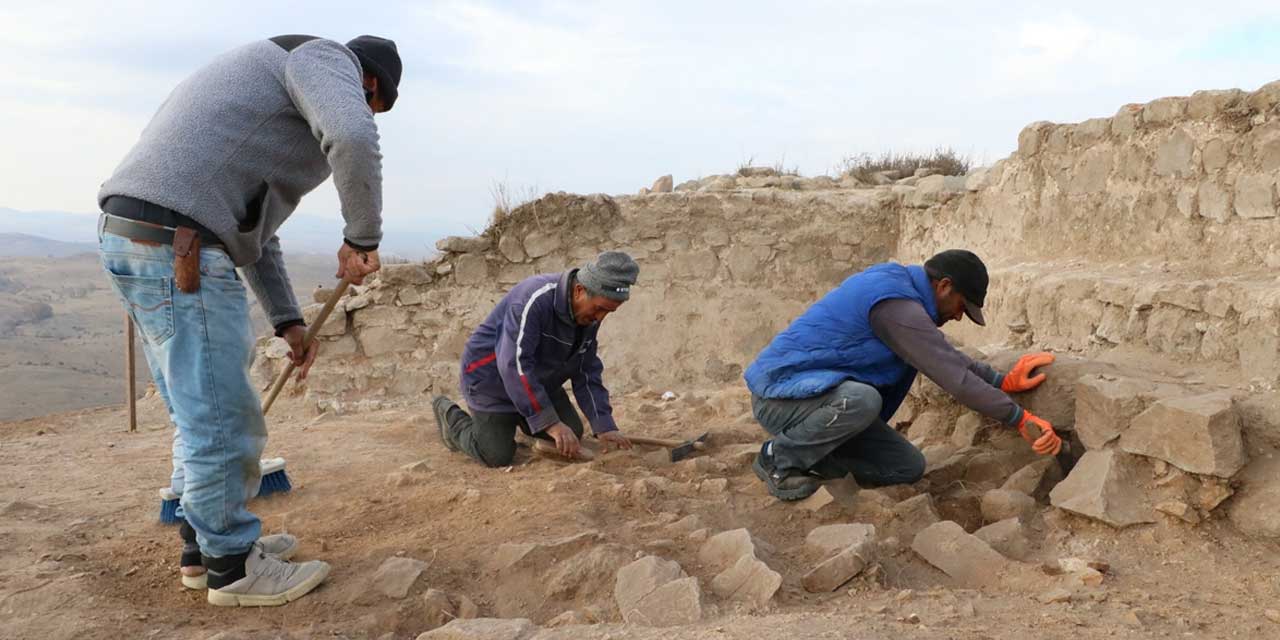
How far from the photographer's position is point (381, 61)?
110 inches

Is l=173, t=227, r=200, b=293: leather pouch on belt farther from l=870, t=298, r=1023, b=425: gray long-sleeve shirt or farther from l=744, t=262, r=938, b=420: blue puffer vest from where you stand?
l=870, t=298, r=1023, b=425: gray long-sleeve shirt

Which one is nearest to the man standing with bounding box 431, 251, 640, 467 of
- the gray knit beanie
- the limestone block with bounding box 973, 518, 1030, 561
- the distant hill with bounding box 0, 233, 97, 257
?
the gray knit beanie

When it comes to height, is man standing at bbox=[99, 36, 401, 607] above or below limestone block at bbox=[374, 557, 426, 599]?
above

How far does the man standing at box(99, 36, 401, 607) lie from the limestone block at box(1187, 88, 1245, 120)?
347 cm

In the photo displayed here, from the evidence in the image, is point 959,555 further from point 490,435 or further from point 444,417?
point 444,417

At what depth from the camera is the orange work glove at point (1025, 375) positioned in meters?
3.54

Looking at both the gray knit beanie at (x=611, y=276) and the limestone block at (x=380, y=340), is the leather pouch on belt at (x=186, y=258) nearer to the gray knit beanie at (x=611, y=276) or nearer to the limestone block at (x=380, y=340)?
the gray knit beanie at (x=611, y=276)

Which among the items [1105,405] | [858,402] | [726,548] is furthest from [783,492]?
[1105,405]

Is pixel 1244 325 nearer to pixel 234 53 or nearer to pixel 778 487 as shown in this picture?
pixel 778 487

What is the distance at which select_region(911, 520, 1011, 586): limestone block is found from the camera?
2789mm

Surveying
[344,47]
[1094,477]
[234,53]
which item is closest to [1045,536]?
[1094,477]

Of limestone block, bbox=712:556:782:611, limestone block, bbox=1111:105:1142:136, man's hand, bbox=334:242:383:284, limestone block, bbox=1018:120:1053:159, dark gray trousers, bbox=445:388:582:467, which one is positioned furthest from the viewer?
limestone block, bbox=1018:120:1053:159

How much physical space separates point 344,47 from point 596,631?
70.6 inches

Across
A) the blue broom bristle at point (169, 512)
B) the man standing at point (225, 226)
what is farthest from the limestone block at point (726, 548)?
the blue broom bristle at point (169, 512)
